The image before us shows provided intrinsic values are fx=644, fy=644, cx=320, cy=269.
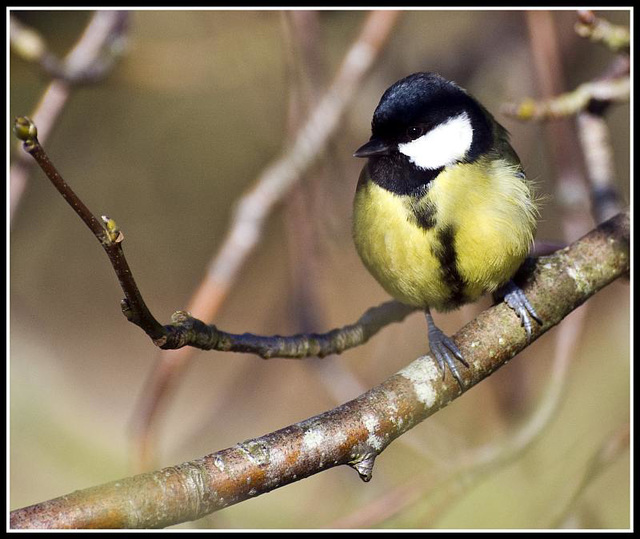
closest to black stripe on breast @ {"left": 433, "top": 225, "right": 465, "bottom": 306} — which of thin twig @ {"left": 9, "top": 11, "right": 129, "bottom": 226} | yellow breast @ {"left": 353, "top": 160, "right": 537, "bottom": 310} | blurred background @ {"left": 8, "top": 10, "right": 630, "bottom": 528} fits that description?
yellow breast @ {"left": 353, "top": 160, "right": 537, "bottom": 310}

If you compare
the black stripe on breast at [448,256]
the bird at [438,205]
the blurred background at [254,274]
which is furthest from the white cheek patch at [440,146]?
the blurred background at [254,274]

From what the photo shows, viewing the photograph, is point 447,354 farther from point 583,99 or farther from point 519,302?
point 583,99

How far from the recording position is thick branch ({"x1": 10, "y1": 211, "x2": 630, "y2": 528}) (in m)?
0.75

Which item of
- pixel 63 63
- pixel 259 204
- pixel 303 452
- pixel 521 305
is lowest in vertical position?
pixel 303 452

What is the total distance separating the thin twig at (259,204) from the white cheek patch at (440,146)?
0.37 metres

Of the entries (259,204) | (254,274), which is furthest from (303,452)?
(254,274)

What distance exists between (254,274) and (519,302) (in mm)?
1242

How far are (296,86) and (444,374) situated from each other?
91cm

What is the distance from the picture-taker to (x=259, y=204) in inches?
60.7

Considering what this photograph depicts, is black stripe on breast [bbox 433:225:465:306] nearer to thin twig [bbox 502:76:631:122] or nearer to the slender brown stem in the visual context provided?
thin twig [bbox 502:76:631:122]

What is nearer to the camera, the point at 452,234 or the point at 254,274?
the point at 452,234

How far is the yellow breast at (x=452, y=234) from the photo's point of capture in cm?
116

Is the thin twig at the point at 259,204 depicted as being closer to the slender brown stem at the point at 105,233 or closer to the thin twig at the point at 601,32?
the thin twig at the point at 601,32

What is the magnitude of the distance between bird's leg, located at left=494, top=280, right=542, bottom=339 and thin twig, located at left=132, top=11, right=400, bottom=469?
1.91ft
